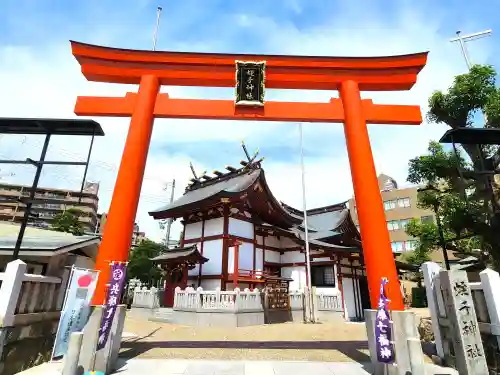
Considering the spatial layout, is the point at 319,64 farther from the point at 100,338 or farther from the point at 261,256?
the point at 261,256

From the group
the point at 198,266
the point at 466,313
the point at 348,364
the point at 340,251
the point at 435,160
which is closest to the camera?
the point at 466,313

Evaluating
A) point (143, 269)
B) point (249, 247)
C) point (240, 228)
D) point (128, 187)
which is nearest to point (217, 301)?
point (249, 247)

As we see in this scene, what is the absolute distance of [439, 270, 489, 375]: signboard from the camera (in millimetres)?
5352

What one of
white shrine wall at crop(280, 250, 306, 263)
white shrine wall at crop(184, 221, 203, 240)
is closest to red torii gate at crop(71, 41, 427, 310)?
white shrine wall at crop(184, 221, 203, 240)

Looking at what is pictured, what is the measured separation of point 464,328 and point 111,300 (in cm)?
708

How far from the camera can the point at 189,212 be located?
1903 cm

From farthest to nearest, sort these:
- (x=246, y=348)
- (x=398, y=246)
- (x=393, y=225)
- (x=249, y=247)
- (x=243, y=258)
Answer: (x=393, y=225), (x=398, y=246), (x=249, y=247), (x=243, y=258), (x=246, y=348)

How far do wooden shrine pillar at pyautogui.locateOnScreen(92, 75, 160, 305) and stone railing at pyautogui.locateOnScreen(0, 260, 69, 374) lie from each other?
144cm

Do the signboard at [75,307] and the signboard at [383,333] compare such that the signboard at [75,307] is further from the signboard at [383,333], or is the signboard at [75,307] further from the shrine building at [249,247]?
the shrine building at [249,247]

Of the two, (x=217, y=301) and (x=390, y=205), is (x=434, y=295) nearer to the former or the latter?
(x=217, y=301)

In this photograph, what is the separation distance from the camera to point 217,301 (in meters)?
14.0

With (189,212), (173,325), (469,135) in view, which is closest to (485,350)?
(469,135)

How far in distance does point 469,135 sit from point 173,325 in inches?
567

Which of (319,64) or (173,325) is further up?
(319,64)
